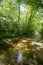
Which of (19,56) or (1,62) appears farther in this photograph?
(19,56)

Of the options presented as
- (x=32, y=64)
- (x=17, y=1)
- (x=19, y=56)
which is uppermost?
(x=17, y=1)

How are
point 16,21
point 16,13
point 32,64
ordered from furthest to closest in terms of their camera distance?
point 16,13 < point 16,21 < point 32,64

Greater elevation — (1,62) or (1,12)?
(1,12)

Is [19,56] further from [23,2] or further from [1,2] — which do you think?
[23,2]

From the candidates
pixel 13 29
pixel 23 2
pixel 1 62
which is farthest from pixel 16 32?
pixel 1 62

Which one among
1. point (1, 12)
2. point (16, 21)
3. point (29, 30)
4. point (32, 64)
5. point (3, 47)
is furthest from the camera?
point (29, 30)

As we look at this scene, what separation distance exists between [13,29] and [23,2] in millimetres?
3799

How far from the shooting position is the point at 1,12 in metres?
12.4

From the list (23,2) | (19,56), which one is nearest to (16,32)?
(23,2)

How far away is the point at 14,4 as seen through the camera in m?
14.9

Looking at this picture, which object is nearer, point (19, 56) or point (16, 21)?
point (19, 56)

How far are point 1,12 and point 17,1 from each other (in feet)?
10.8

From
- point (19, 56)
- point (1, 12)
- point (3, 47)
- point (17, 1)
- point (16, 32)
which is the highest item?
point (17, 1)

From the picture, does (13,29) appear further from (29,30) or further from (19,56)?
(19,56)
